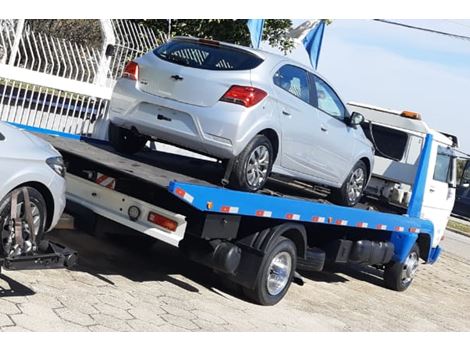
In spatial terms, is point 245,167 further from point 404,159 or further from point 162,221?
point 404,159

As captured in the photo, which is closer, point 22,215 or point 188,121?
point 22,215

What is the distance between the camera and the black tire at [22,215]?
17.2 feet

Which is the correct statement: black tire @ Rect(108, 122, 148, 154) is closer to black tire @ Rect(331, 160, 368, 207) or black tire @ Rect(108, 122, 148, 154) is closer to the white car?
the white car

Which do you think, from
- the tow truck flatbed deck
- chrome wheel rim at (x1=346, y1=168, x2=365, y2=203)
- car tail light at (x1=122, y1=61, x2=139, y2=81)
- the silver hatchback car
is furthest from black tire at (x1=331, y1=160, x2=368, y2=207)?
car tail light at (x1=122, y1=61, x2=139, y2=81)

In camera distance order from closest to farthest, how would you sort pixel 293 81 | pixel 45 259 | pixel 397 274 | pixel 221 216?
pixel 45 259 < pixel 221 216 < pixel 293 81 < pixel 397 274

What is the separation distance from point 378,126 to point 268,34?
10.7m

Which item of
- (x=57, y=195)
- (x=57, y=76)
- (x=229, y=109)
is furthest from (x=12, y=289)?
(x=57, y=76)

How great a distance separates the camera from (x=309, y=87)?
7.53 meters

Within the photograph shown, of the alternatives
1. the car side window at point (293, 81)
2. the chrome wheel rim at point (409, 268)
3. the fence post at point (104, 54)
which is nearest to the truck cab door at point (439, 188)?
the chrome wheel rim at point (409, 268)

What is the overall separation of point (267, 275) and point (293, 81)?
1.95 meters

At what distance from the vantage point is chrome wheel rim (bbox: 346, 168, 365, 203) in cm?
831

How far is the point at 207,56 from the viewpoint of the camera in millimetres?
6793

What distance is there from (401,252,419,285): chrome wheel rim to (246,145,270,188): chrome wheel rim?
360 centimetres

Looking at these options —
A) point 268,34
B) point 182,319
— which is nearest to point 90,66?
point 182,319
